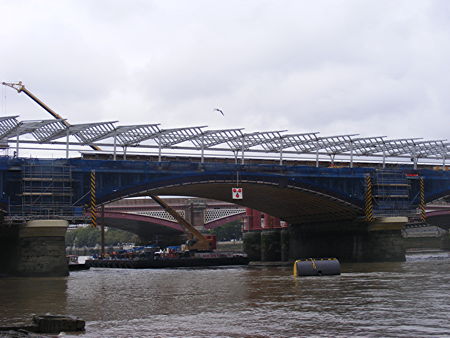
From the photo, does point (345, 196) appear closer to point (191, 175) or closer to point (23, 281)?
point (191, 175)

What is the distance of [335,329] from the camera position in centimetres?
2919

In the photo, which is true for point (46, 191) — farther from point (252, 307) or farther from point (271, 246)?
point (271, 246)

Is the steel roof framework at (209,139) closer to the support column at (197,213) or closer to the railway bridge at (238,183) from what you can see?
the railway bridge at (238,183)

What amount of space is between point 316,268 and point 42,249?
28.0 meters

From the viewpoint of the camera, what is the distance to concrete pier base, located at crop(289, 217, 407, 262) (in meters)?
89.2

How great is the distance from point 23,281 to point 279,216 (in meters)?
56.7

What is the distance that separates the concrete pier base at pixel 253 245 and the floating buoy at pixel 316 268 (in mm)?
59710

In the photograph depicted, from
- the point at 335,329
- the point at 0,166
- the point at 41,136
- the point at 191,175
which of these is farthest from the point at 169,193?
the point at 335,329

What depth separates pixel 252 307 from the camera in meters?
38.1

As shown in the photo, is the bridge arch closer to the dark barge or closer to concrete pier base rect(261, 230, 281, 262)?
concrete pier base rect(261, 230, 281, 262)

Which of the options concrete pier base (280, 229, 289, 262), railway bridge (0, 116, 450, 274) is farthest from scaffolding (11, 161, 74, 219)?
concrete pier base (280, 229, 289, 262)

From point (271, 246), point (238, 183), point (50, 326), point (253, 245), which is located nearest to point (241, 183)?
point (238, 183)

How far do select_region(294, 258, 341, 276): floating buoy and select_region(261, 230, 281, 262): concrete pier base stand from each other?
52713 mm

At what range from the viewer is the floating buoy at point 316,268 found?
2451 inches
